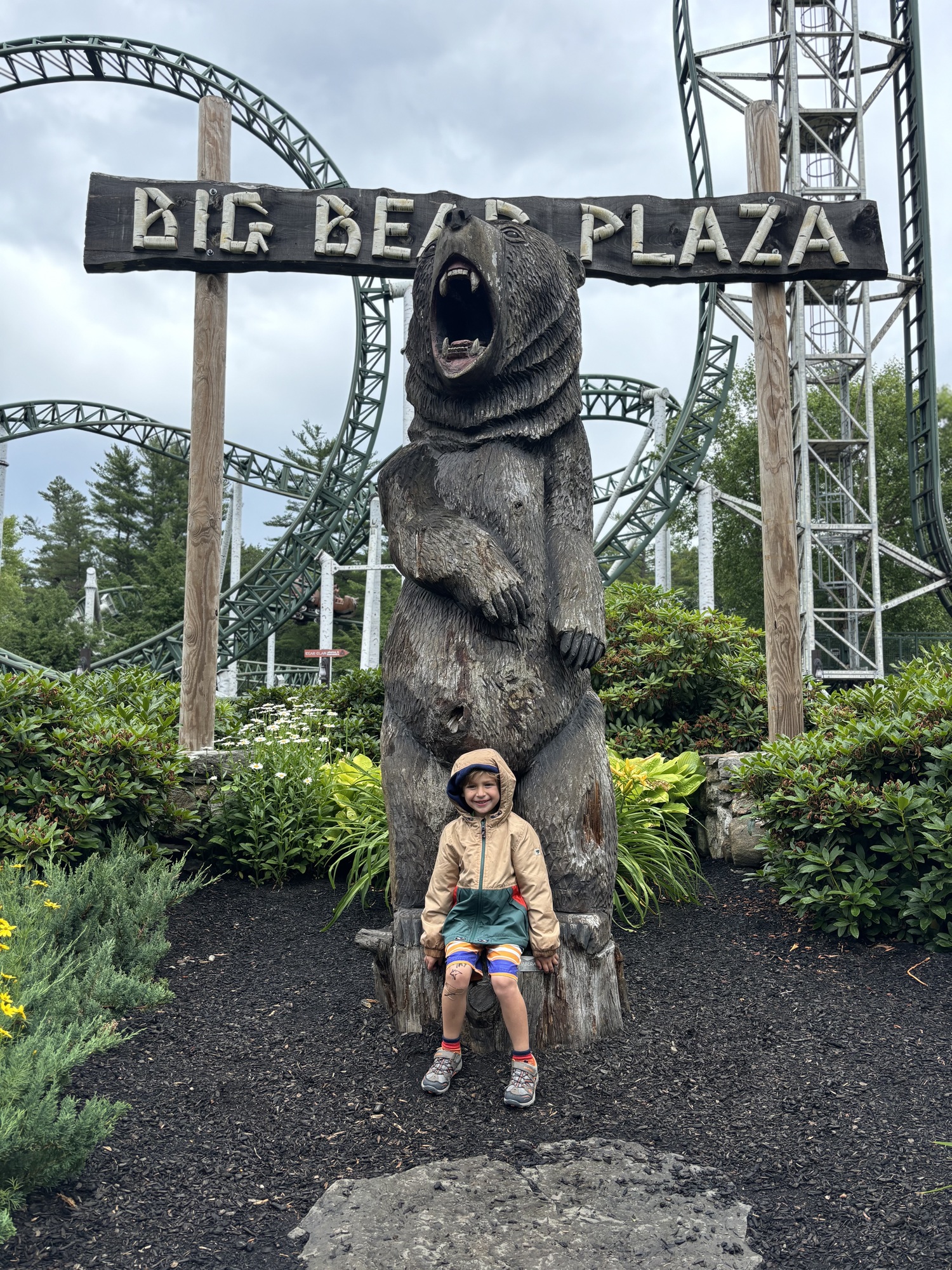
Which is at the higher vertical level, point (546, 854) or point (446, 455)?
point (446, 455)

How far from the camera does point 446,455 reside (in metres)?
3.26

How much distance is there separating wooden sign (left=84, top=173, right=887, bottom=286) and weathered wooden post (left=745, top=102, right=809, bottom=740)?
212 mm

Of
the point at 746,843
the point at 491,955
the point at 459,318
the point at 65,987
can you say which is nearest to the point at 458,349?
the point at 459,318

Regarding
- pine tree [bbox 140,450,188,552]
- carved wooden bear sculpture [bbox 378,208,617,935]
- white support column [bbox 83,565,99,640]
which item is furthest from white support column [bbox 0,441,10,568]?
carved wooden bear sculpture [bbox 378,208,617,935]

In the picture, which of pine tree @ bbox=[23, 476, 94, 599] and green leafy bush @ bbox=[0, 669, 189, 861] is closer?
green leafy bush @ bbox=[0, 669, 189, 861]

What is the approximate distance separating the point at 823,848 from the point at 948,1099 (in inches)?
52.7

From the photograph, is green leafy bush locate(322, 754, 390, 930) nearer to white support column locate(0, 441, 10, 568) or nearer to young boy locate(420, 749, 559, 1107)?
young boy locate(420, 749, 559, 1107)

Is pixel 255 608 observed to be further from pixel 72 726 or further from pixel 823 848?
pixel 823 848

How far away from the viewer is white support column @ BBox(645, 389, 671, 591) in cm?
1777

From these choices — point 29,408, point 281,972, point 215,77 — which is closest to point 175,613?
point 29,408

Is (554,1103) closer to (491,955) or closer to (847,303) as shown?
(491,955)

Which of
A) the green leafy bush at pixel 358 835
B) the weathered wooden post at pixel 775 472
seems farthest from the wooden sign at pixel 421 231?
the green leafy bush at pixel 358 835

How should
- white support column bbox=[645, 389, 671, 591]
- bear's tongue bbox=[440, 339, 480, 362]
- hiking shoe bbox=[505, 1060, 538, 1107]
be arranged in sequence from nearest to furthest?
hiking shoe bbox=[505, 1060, 538, 1107] < bear's tongue bbox=[440, 339, 480, 362] < white support column bbox=[645, 389, 671, 591]

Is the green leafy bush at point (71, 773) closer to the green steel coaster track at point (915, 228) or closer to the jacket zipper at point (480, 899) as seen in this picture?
the jacket zipper at point (480, 899)
